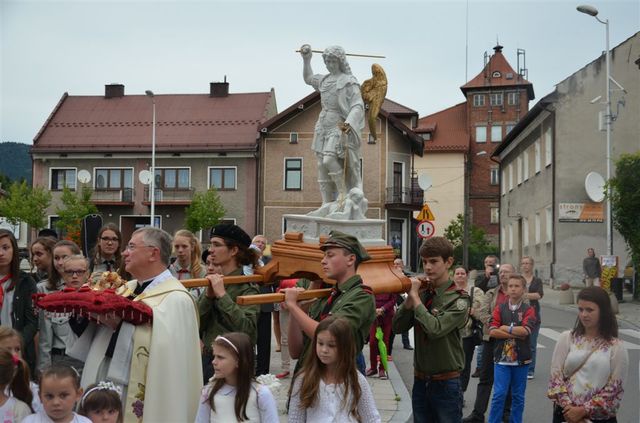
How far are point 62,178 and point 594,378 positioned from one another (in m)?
46.4

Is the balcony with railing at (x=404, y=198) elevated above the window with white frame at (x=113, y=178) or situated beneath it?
situated beneath

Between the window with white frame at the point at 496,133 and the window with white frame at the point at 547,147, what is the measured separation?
1316 inches

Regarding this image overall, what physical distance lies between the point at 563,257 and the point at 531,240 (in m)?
7.35

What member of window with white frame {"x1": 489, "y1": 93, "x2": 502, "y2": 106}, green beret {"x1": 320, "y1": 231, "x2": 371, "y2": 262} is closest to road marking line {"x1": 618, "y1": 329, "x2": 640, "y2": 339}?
green beret {"x1": 320, "y1": 231, "x2": 371, "y2": 262}

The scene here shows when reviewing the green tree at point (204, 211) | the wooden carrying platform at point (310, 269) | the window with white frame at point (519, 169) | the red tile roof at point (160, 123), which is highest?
the red tile roof at point (160, 123)

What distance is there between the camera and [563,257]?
3431cm

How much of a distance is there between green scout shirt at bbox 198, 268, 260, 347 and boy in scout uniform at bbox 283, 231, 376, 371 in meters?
0.36

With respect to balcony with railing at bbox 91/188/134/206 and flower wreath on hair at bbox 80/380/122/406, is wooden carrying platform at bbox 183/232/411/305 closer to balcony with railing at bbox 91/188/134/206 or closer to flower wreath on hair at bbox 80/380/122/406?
flower wreath on hair at bbox 80/380/122/406

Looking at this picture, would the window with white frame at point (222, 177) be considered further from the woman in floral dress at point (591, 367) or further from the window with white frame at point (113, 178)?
the woman in floral dress at point (591, 367)

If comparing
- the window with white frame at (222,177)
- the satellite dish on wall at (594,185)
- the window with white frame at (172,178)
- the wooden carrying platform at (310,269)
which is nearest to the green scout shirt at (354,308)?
the wooden carrying platform at (310,269)

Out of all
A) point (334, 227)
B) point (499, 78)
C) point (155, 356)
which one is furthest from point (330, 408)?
point (499, 78)

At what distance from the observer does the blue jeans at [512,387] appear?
7.68 m

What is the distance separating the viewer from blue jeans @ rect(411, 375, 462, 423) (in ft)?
17.2

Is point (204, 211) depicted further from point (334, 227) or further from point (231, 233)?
point (231, 233)
